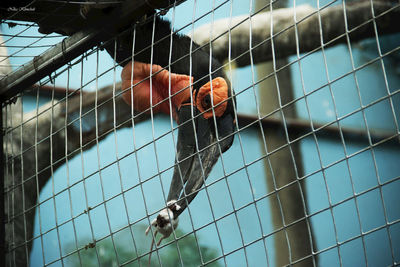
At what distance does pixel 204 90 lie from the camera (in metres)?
1.26

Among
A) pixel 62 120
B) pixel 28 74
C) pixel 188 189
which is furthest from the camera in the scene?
pixel 62 120

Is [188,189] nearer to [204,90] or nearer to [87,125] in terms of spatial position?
[204,90]

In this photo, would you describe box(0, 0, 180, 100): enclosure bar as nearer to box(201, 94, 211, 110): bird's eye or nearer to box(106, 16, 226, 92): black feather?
box(106, 16, 226, 92): black feather

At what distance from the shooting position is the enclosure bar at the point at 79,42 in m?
1.11

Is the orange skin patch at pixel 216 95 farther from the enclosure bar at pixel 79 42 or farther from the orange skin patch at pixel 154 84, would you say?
the enclosure bar at pixel 79 42

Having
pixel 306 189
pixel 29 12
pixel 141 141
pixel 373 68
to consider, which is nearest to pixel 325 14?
pixel 373 68

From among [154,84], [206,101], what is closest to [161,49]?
[154,84]

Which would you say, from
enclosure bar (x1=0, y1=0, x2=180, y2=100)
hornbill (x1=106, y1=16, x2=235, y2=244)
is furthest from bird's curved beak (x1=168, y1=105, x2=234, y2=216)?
enclosure bar (x1=0, y1=0, x2=180, y2=100)

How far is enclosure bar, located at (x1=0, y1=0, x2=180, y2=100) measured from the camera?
1.11 meters

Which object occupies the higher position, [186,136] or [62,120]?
[62,120]

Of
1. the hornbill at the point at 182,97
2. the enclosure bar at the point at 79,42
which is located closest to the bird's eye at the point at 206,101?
the hornbill at the point at 182,97

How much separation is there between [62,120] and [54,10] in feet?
1.77

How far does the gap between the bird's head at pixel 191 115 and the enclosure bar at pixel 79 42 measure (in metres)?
0.10

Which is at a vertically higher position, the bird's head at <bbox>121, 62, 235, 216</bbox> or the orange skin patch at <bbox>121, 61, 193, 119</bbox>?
the orange skin patch at <bbox>121, 61, 193, 119</bbox>
